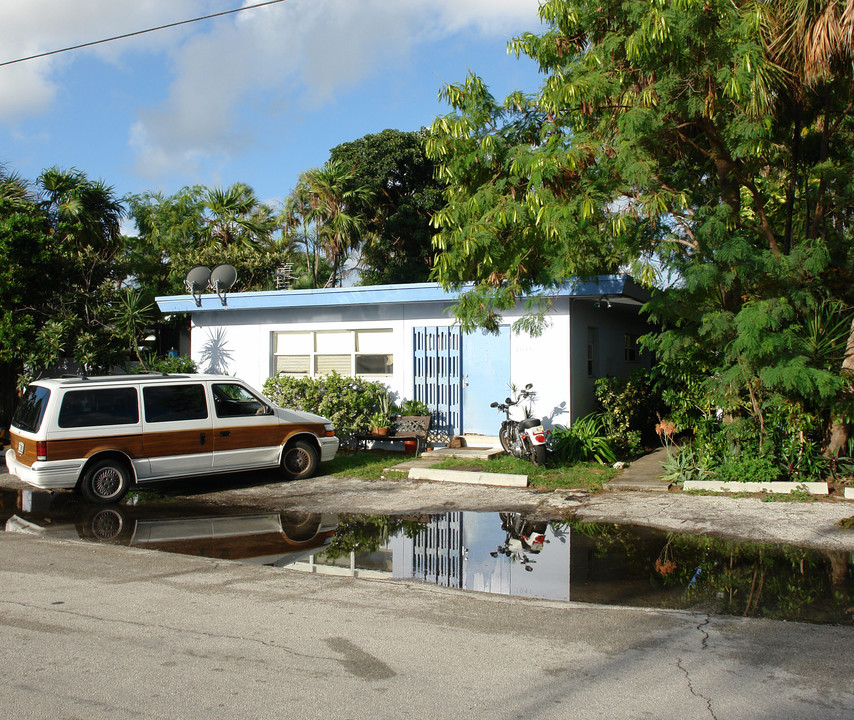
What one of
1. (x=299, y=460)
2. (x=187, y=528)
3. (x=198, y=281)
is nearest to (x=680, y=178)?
(x=299, y=460)

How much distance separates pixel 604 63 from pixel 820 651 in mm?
8192

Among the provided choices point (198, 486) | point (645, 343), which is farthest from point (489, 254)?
point (198, 486)

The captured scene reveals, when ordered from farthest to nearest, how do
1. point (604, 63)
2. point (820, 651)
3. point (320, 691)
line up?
point (604, 63) → point (820, 651) → point (320, 691)

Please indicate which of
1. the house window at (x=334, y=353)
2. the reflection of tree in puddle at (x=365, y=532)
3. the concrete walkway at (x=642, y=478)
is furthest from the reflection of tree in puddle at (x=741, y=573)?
the house window at (x=334, y=353)

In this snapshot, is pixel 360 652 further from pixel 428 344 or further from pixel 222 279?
pixel 222 279

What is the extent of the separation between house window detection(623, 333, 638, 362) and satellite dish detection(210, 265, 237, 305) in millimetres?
8953

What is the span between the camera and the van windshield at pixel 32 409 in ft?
34.1

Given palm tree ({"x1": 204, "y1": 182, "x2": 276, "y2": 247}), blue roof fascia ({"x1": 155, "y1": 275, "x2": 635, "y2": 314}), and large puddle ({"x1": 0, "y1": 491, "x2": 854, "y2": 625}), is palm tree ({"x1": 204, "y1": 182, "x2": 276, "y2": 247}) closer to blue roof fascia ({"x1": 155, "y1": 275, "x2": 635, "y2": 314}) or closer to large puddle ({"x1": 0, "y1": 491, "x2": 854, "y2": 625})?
blue roof fascia ({"x1": 155, "y1": 275, "x2": 635, "y2": 314})

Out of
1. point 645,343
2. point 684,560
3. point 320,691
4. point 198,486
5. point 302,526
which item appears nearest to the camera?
point 320,691

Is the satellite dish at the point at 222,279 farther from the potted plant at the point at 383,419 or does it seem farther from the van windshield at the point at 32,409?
the van windshield at the point at 32,409

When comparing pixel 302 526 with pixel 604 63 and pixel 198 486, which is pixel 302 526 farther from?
pixel 604 63

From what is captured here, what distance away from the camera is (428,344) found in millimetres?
15086

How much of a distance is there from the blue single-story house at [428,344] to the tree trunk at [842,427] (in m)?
3.69

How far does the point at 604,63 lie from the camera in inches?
414
